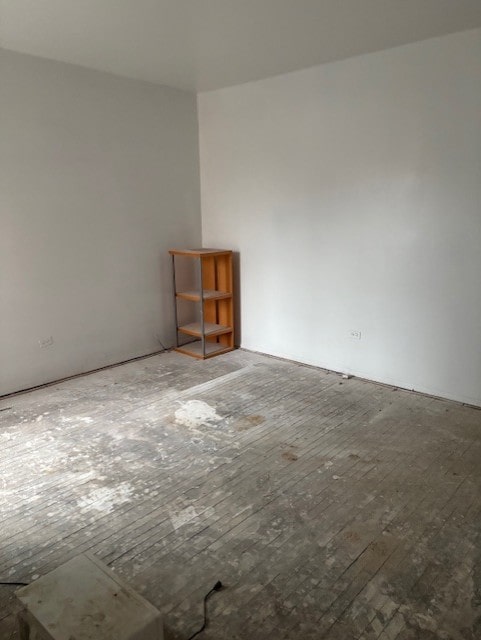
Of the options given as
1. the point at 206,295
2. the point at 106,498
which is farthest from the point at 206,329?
the point at 106,498

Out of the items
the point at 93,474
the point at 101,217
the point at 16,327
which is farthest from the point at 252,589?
the point at 101,217

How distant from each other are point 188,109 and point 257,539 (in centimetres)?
430

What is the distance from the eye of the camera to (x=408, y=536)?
7.25ft

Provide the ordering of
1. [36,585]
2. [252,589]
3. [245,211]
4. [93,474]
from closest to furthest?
1. [36,585]
2. [252,589]
3. [93,474]
4. [245,211]

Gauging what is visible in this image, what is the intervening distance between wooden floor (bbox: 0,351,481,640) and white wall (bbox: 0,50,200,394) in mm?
661

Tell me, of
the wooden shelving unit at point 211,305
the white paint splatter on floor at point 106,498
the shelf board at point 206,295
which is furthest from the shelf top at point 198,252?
the white paint splatter on floor at point 106,498

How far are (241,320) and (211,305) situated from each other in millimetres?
409

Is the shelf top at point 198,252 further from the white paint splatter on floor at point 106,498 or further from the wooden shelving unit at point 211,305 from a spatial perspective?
the white paint splatter on floor at point 106,498

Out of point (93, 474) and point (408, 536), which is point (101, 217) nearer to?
point (93, 474)

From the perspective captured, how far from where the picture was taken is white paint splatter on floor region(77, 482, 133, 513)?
2.47 m

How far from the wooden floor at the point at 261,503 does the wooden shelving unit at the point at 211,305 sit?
1060mm

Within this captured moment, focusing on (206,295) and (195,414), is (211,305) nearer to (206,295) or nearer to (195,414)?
(206,295)

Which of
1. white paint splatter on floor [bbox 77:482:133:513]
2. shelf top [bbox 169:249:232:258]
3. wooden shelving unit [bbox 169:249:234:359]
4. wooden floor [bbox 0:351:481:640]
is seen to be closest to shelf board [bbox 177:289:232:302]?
wooden shelving unit [bbox 169:249:234:359]

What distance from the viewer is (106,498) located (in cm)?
254
